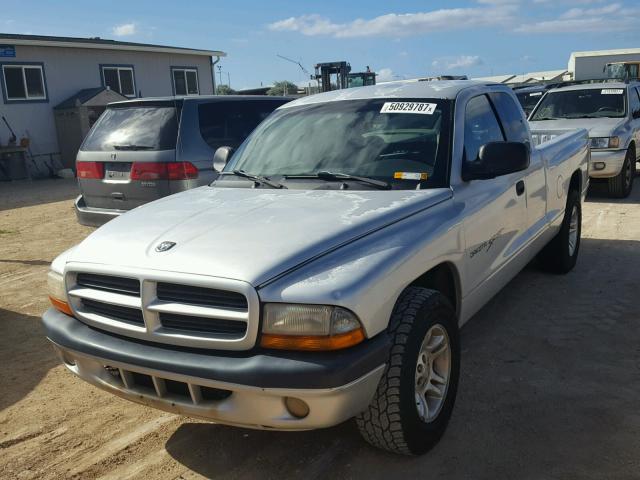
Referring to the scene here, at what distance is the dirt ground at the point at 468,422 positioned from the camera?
115 inches

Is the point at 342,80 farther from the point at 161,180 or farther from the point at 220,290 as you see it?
the point at 220,290

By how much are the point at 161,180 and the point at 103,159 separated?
0.81m

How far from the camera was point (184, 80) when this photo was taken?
24141 mm

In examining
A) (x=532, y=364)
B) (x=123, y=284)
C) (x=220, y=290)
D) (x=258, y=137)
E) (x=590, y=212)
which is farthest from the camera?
(x=590, y=212)

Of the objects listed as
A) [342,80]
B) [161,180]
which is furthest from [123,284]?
[342,80]

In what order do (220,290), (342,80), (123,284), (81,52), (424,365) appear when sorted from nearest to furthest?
(220,290), (123,284), (424,365), (81,52), (342,80)

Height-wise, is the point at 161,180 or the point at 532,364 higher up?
the point at 161,180

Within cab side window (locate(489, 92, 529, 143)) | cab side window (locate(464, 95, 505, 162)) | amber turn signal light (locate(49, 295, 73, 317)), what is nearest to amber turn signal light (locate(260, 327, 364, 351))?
Answer: amber turn signal light (locate(49, 295, 73, 317))

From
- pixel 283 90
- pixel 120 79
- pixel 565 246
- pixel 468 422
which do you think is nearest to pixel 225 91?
pixel 283 90

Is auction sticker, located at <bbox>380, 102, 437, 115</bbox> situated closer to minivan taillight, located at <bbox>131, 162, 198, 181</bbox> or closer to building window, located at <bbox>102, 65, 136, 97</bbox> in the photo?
minivan taillight, located at <bbox>131, 162, 198, 181</bbox>

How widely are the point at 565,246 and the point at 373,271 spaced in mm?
3739

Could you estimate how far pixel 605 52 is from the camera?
39156 millimetres

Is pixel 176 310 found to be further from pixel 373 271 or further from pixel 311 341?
pixel 373 271

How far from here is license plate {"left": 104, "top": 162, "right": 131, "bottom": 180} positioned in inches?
257
